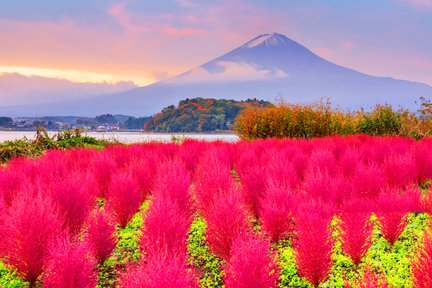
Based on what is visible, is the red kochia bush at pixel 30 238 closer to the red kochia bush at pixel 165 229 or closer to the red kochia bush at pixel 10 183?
the red kochia bush at pixel 165 229

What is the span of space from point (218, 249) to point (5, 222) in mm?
2341

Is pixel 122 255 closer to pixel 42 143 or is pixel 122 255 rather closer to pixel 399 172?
pixel 399 172

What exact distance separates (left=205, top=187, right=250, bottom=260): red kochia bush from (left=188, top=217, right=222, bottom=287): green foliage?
18 centimetres

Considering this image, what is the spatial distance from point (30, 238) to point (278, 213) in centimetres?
275

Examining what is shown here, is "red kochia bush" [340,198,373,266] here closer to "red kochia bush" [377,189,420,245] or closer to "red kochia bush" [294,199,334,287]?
"red kochia bush" [294,199,334,287]

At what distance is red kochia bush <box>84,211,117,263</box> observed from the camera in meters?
5.17

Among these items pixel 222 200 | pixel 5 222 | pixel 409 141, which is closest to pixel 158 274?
pixel 222 200

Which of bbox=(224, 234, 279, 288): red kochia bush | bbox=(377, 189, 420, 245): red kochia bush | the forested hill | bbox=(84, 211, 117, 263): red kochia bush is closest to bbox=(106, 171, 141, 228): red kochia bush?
bbox=(84, 211, 117, 263): red kochia bush

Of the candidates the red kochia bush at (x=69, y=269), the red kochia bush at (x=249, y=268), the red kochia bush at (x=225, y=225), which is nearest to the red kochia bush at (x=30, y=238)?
the red kochia bush at (x=69, y=269)

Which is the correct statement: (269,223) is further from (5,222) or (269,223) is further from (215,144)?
(215,144)

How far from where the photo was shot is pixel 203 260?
547cm

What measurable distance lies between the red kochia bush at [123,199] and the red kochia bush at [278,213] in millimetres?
1878

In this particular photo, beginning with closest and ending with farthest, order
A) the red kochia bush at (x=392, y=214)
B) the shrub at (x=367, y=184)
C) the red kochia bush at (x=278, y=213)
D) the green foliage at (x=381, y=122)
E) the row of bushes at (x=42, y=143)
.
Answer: the red kochia bush at (x=278, y=213)
the red kochia bush at (x=392, y=214)
the shrub at (x=367, y=184)
the row of bushes at (x=42, y=143)
the green foliage at (x=381, y=122)

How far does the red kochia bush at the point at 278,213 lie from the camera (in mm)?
5625
